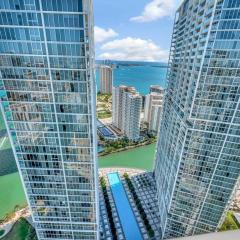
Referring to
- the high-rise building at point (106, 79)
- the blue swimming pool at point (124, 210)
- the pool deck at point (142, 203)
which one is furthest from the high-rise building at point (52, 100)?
the high-rise building at point (106, 79)

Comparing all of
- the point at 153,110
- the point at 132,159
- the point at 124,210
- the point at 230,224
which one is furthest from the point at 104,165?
the point at 230,224

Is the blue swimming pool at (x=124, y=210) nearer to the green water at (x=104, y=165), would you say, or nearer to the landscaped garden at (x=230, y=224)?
the green water at (x=104, y=165)

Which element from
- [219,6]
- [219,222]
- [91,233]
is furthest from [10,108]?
[219,222]

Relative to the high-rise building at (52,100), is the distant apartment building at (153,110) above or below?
below

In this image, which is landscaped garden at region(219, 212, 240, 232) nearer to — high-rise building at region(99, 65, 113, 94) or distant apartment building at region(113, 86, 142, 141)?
distant apartment building at region(113, 86, 142, 141)

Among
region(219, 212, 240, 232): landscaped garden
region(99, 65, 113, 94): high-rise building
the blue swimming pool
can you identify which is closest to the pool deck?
the blue swimming pool

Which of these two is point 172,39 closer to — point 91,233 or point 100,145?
point 91,233
